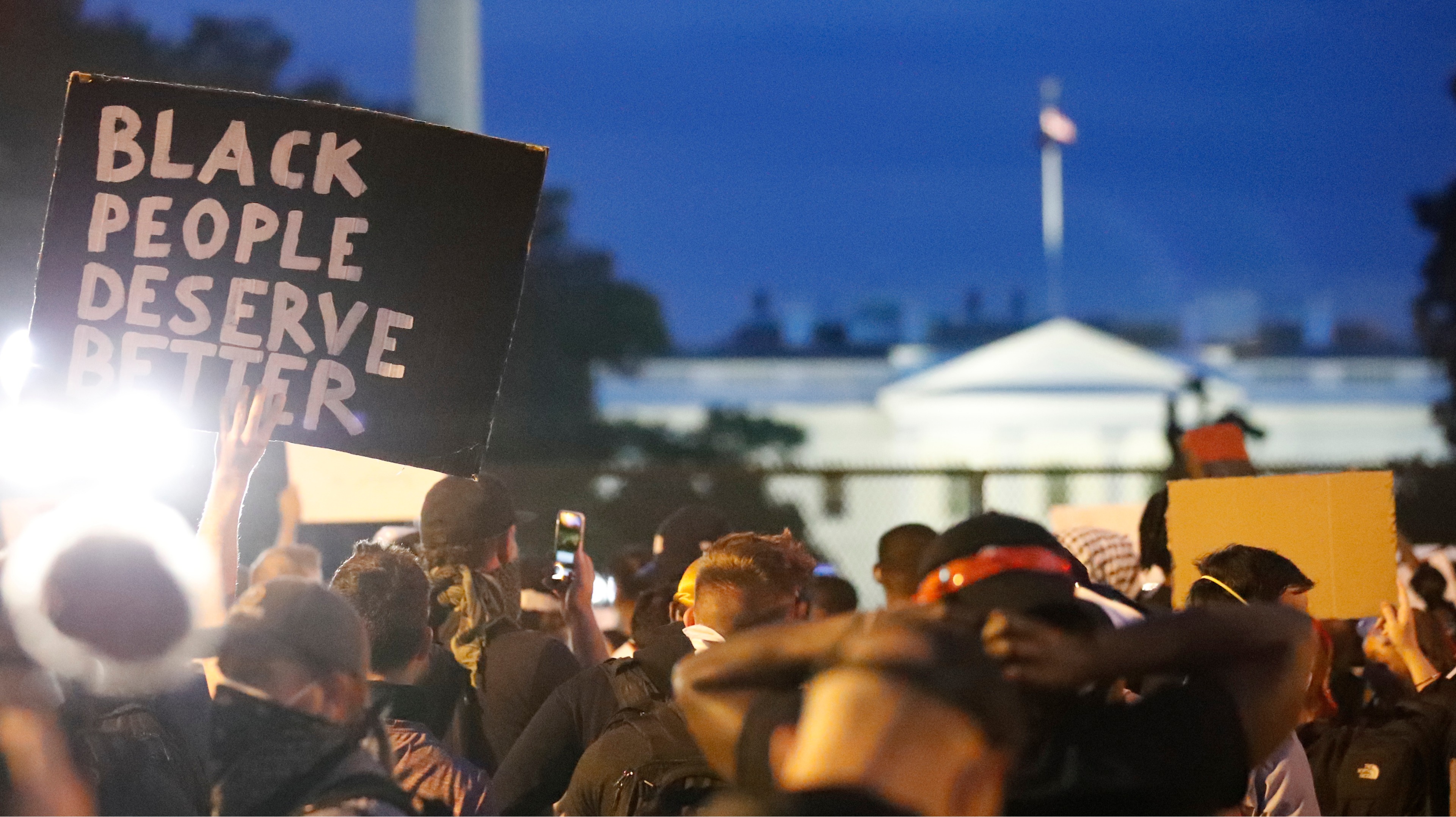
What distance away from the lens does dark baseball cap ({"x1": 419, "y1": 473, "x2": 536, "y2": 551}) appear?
461 cm

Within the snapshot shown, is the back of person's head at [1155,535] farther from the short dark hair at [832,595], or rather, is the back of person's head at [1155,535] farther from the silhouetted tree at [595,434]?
the silhouetted tree at [595,434]

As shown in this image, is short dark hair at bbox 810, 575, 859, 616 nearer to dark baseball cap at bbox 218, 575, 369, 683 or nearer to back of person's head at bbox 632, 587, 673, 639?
back of person's head at bbox 632, 587, 673, 639

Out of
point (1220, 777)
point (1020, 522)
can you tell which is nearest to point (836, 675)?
point (1020, 522)

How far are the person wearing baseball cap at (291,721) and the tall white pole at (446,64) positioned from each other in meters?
8.16

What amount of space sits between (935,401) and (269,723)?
169 ft

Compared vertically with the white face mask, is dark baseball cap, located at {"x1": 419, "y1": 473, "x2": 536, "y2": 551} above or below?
above

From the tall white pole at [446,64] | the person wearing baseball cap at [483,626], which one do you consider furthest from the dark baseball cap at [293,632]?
the tall white pole at [446,64]

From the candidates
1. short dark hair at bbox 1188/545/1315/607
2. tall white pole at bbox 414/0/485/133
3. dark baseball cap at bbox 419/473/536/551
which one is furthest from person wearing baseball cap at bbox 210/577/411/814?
tall white pole at bbox 414/0/485/133

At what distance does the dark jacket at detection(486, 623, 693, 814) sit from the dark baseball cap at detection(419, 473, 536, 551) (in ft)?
2.26

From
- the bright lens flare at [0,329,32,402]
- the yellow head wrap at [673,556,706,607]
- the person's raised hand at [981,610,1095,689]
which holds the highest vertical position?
the bright lens flare at [0,329,32,402]

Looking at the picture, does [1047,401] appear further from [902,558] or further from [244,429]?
[244,429]

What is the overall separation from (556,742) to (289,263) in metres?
1.38

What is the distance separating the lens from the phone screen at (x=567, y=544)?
15.9 ft

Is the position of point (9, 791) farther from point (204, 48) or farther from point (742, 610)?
point (204, 48)
